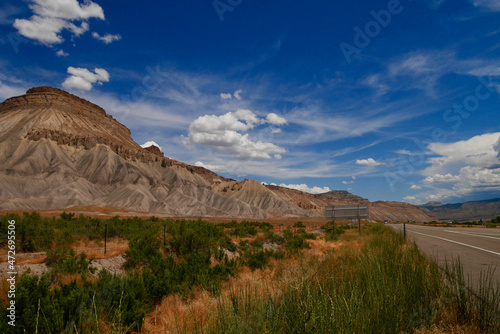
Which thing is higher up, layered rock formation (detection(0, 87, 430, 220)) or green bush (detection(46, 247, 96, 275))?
layered rock formation (detection(0, 87, 430, 220))

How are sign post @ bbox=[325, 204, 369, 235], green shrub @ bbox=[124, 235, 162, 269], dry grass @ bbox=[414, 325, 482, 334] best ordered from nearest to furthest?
dry grass @ bbox=[414, 325, 482, 334] < green shrub @ bbox=[124, 235, 162, 269] < sign post @ bbox=[325, 204, 369, 235]

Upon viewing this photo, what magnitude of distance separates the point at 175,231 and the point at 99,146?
340ft

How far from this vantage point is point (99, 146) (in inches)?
4119

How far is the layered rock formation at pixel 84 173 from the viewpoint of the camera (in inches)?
3086

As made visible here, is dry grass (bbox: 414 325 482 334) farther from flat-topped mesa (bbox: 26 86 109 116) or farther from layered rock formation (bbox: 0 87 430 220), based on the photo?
flat-topped mesa (bbox: 26 86 109 116)

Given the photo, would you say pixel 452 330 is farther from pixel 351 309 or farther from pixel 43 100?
pixel 43 100

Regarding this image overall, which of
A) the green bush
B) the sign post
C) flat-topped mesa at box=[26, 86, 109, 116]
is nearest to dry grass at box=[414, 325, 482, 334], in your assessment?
the green bush

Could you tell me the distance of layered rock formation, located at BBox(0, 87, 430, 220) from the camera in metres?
78.4

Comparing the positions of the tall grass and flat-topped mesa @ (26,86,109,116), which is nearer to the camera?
the tall grass

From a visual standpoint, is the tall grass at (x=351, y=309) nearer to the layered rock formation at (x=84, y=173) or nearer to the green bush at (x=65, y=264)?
the green bush at (x=65, y=264)

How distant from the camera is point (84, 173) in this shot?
94438mm

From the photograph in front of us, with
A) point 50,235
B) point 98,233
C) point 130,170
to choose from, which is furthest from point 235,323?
point 130,170

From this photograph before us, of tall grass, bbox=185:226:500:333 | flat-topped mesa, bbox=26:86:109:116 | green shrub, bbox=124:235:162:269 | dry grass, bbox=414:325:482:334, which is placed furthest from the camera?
flat-topped mesa, bbox=26:86:109:116

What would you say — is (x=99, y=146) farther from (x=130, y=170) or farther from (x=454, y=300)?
(x=454, y=300)
